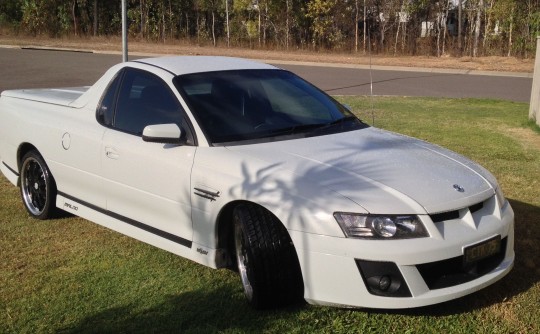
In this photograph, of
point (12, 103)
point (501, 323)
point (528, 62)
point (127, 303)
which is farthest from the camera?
point (528, 62)

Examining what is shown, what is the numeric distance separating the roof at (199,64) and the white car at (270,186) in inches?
0.6

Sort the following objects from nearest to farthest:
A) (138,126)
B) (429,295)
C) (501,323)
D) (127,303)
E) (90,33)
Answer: (429,295)
(501,323)
(127,303)
(138,126)
(90,33)

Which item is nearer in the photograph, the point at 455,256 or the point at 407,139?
the point at 455,256

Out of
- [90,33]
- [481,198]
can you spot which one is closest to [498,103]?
[481,198]

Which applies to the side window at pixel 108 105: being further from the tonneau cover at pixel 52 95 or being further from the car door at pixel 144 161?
the tonneau cover at pixel 52 95

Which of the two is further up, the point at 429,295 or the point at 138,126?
the point at 138,126

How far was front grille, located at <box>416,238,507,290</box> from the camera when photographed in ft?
11.9

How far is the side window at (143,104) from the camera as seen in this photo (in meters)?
4.75

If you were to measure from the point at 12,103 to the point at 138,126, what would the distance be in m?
2.03

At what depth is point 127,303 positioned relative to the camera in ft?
13.5

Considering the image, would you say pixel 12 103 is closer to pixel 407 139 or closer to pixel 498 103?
pixel 407 139

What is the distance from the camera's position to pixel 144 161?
182 inches

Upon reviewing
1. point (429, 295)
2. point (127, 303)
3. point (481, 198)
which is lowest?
point (127, 303)

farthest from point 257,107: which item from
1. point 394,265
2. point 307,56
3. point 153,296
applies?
point 307,56
